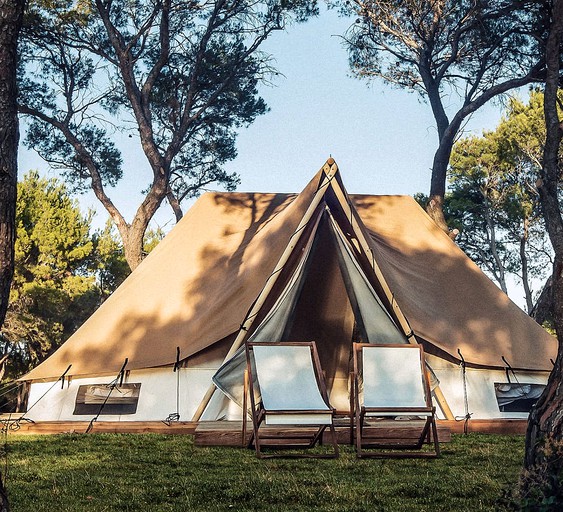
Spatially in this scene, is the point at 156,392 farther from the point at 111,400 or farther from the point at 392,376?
the point at 392,376

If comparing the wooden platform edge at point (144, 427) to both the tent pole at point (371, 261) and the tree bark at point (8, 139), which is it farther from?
the tree bark at point (8, 139)

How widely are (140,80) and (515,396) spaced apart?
774 centimetres

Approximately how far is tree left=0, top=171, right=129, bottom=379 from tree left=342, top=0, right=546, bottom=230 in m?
7.01

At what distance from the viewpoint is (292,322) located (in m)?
5.58

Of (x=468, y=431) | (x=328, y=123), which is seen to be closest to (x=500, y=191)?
(x=328, y=123)

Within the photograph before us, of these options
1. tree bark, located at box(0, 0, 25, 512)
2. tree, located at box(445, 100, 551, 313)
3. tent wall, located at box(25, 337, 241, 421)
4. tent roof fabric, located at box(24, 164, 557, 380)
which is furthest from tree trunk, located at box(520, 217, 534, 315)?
tree bark, located at box(0, 0, 25, 512)

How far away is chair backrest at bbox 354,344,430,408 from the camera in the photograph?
411cm

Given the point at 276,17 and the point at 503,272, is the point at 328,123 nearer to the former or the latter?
the point at 276,17

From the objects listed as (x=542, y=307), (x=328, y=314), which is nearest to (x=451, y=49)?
(x=542, y=307)

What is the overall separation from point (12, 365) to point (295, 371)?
10.9 meters

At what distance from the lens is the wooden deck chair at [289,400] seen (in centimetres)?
377

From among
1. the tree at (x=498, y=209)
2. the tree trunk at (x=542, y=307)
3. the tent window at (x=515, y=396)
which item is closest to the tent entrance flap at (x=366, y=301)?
the tent window at (x=515, y=396)

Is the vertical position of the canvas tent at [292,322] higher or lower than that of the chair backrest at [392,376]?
higher

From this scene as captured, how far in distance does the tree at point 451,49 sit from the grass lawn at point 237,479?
5.94 m
